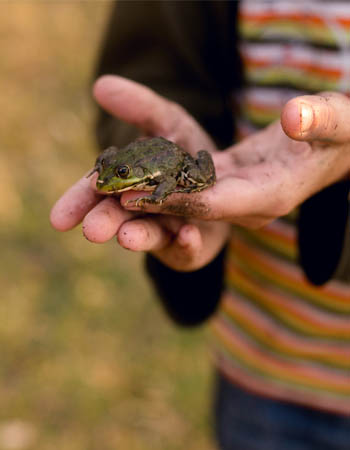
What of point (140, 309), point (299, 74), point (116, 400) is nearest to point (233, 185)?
point (299, 74)

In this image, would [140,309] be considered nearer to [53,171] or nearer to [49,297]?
[49,297]

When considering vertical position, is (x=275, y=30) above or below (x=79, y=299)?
above

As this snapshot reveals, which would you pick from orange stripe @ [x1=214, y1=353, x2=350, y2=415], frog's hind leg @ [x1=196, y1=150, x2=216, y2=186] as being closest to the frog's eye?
frog's hind leg @ [x1=196, y1=150, x2=216, y2=186]

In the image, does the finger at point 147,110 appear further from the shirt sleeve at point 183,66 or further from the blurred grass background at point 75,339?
the blurred grass background at point 75,339

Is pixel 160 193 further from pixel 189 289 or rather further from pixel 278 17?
pixel 278 17

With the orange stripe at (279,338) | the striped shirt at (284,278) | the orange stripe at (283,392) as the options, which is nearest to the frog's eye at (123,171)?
the striped shirt at (284,278)

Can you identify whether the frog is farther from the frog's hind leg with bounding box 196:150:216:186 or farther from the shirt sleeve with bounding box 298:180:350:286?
the shirt sleeve with bounding box 298:180:350:286

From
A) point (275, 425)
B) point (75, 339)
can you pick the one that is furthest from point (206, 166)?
point (75, 339)
